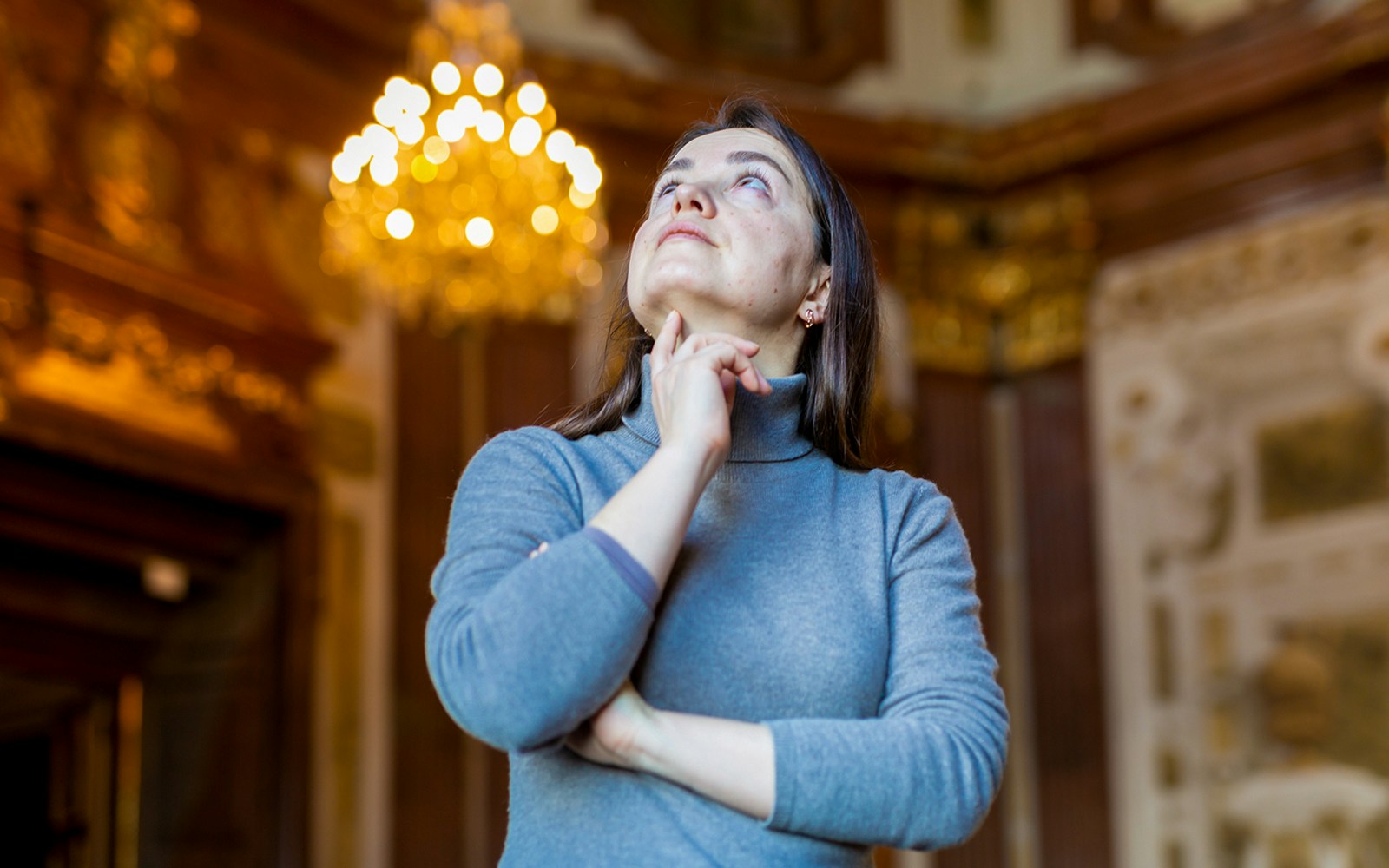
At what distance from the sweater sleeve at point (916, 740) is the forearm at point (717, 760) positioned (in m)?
0.01

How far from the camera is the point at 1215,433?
8.80 metres

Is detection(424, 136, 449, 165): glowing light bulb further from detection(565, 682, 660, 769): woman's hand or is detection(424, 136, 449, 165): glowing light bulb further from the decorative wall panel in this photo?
detection(565, 682, 660, 769): woman's hand

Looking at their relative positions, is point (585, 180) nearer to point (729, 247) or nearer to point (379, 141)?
point (379, 141)

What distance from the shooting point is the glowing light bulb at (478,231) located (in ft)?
20.4

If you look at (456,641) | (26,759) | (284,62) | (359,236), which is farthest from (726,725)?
(284,62)

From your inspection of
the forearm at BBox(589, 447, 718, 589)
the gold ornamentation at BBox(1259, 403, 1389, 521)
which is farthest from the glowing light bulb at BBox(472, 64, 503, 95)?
the forearm at BBox(589, 447, 718, 589)

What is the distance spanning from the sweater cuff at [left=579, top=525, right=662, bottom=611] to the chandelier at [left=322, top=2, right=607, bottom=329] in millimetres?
4753

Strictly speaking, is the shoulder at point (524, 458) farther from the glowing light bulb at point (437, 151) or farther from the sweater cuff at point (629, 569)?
the glowing light bulb at point (437, 151)

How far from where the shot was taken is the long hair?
1.89 m

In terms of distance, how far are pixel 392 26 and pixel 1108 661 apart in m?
4.40

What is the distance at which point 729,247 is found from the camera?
6.01 ft

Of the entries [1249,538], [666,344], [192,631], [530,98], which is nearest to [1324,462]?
[1249,538]

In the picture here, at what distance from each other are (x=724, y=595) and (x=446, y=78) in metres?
4.95

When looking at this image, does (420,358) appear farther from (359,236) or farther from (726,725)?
(726,725)
